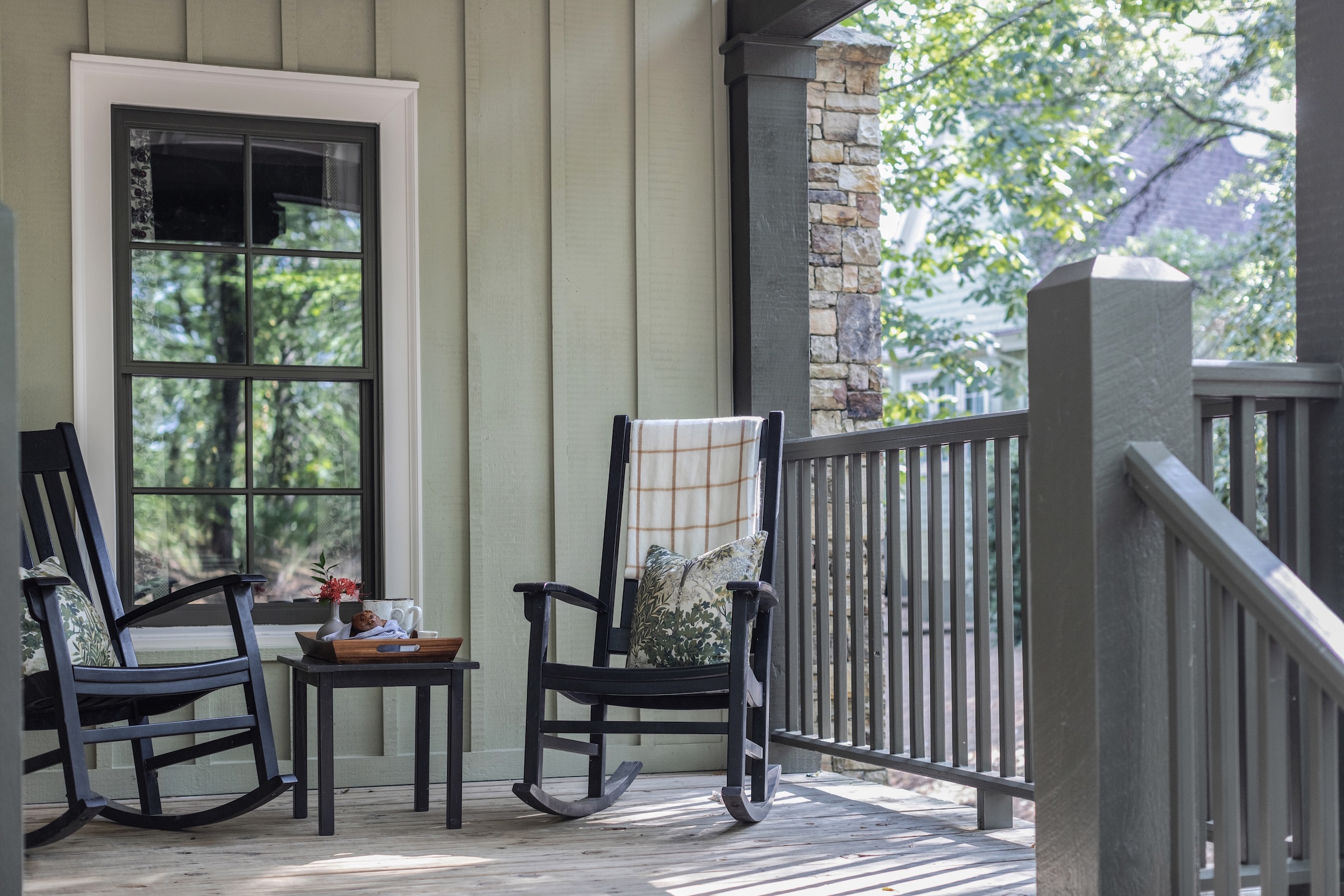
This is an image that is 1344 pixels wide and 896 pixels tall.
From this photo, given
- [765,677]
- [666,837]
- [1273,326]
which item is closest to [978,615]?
[765,677]

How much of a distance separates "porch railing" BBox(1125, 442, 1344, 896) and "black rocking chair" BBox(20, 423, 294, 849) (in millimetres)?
2165

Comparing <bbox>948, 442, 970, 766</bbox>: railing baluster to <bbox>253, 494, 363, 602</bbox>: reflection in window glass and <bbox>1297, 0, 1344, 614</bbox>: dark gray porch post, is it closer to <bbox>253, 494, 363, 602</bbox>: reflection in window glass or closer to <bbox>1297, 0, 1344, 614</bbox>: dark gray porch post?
<bbox>1297, 0, 1344, 614</bbox>: dark gray porch post

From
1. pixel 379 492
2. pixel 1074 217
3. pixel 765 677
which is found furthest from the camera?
pixel 1074 217

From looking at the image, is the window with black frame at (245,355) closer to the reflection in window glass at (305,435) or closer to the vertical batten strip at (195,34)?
the reflection in window glass at (305,435)

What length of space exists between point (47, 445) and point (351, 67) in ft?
4.76

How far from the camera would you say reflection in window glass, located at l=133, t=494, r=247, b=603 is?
3.81m

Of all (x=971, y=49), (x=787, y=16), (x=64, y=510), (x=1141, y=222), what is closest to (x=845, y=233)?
(x=787, y=16)

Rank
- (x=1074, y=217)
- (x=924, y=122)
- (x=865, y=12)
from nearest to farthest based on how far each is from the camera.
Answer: (x=865, y=12) < (x=924, y=122) < (x=1074, y=217)

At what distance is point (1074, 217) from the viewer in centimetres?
1005

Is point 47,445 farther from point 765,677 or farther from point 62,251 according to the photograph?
point 765,677

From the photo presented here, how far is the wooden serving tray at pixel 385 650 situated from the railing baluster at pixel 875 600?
111 cm

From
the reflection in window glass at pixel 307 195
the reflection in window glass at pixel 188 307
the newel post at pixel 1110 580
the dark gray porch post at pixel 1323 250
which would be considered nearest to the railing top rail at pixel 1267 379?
the dark gray porch post at pixel 1323 250

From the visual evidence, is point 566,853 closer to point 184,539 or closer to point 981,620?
point 981,620

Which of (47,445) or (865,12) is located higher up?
(865,12)
